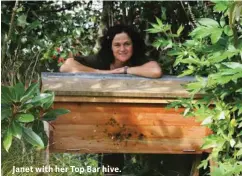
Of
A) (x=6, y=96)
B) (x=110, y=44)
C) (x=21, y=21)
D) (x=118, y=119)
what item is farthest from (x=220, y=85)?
(x=21, y=21)

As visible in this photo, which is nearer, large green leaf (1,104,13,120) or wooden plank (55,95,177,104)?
large green leaf (1,104,13,120)

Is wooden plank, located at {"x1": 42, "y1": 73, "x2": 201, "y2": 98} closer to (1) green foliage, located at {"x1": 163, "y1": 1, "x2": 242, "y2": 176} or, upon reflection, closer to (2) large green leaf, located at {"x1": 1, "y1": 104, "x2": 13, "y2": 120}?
(1) green foliage, located at {"x1": 163, "y1": 1, "x2": 242, "y2": 176}

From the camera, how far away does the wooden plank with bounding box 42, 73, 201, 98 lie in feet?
9.62

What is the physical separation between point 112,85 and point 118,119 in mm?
220

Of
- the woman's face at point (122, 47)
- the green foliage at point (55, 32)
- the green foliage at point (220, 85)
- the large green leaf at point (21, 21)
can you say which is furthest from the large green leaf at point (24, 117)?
the green foliage at point (55, 32)

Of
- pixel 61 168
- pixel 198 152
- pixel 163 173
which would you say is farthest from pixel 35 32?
pixel 198 152

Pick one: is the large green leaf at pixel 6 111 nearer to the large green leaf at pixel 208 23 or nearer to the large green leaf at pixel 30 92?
the large green leaf at pixel 30 92

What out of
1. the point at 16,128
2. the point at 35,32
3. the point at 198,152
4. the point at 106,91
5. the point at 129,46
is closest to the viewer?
the point at 16,128

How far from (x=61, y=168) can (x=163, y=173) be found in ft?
4.44

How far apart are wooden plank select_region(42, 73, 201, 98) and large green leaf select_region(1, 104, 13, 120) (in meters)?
0.68

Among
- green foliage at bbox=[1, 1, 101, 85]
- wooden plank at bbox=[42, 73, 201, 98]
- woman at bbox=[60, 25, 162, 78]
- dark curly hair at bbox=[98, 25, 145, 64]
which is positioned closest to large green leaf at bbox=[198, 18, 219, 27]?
wooden plank at bbox=[42, 73, 201, 98]

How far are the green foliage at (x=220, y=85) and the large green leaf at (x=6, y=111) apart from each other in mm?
919

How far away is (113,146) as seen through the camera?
3.04 meters

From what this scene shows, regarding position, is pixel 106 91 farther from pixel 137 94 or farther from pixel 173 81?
pixel 173 81
